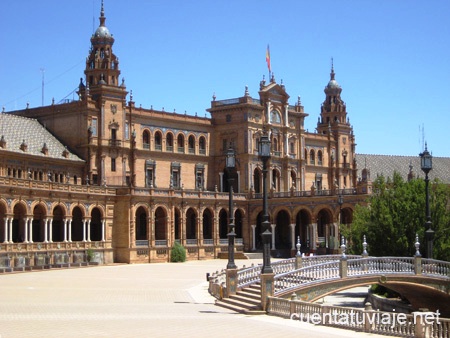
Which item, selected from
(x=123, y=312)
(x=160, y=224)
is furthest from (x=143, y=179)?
(x=123, y=312)

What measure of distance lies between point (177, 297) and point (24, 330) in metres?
15.0

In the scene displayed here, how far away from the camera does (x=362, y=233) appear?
4909 centimetres

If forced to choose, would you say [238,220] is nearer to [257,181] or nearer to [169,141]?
[257,181]

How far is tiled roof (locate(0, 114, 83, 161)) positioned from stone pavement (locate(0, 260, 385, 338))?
73.2 feet

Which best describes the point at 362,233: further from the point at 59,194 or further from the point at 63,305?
the point at 59,194

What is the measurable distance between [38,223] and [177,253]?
1527 cm

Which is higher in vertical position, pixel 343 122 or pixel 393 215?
pixel 343 122

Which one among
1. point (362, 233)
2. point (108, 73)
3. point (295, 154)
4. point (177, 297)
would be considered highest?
point (108, 73)

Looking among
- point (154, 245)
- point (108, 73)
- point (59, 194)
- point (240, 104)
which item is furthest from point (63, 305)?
point (240, 104)

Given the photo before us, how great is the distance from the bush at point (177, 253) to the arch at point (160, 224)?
2056 millimetres

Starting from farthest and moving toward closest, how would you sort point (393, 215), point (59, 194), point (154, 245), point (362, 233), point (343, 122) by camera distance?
point (343, 122) → point (154, 245) → point (59, 194) → point (362, 233) → point (393, 215)

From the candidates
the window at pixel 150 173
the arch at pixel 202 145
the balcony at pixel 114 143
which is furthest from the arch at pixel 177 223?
the arch at pixel 202 145

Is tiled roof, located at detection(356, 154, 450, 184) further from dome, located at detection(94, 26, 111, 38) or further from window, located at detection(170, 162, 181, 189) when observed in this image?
dome, located at detection(94, 26, 111, 38)

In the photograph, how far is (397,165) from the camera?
12169cm
